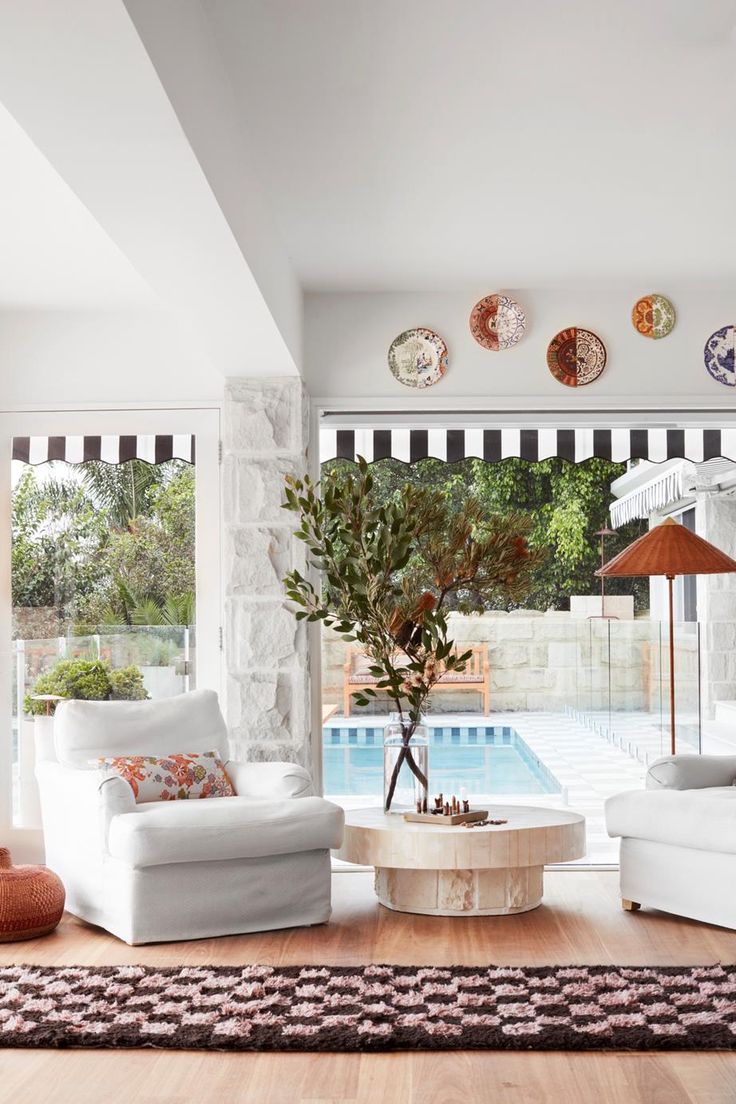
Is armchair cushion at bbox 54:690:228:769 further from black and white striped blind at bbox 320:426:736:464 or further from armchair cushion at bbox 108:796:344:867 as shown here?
black and white striped blind at bbox 320:426:736:464

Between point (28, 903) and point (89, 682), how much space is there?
5.48ft

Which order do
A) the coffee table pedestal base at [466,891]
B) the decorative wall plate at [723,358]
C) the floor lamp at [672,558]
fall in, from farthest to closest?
1. the decorative wall plate at [723,358]
2. the floor lamp at [672,558]
3. the coffee table pedestal base at [466,891]

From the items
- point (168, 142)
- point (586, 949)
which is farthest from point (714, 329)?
point (168, 142)

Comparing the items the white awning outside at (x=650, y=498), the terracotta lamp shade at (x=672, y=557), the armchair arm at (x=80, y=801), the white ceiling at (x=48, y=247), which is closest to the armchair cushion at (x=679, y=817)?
the terracotta lamp shade at (x=672, y=557)

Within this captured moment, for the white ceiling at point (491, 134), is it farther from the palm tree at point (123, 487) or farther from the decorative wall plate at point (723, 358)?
the palm tree at point (123, 487)

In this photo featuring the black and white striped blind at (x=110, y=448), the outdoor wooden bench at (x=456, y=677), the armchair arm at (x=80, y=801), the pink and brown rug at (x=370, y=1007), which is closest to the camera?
the pink and brown rug at (x=370, y=1007)

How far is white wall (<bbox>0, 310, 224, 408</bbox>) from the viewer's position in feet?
18.8

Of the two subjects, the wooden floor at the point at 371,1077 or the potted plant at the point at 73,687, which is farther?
the potted plant at the point at 73,687

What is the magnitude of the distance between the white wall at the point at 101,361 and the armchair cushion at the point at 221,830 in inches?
90.1

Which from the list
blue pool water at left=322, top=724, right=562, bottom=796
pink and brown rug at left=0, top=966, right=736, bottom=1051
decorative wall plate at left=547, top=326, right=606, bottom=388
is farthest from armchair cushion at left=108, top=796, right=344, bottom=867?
blue pool water at left=322, top=724, right=562, bottom=796

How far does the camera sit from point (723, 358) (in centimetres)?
562

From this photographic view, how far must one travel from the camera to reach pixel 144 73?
7.99ft

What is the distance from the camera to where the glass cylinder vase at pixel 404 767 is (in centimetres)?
475

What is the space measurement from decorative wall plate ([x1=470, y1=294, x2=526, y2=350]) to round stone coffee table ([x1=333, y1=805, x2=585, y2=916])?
2.41 metres
